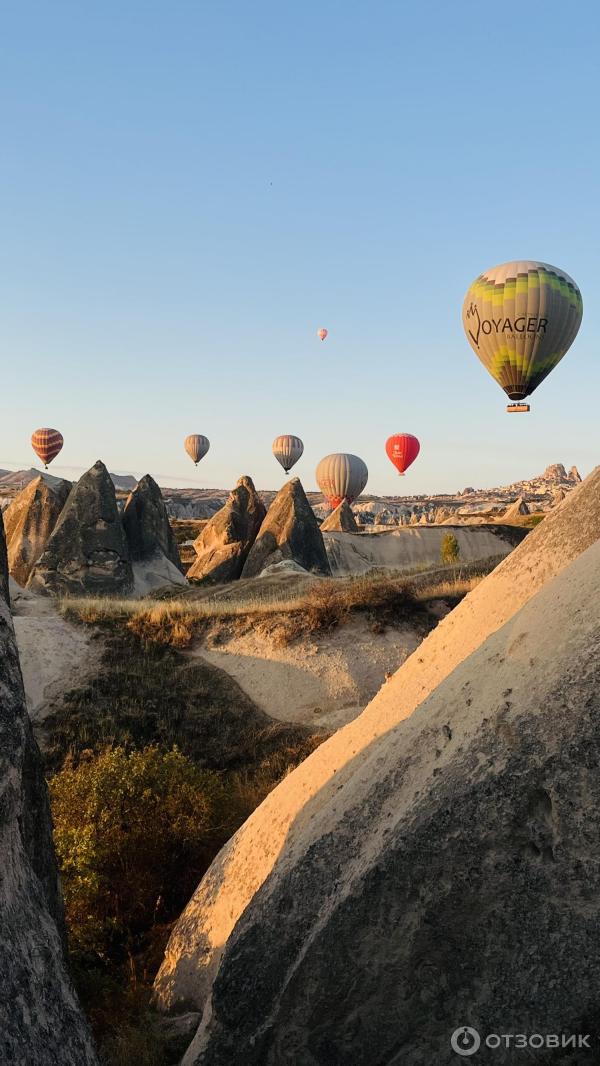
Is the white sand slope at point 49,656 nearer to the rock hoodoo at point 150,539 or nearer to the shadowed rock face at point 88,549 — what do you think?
the shadowed rock face at point 88,549

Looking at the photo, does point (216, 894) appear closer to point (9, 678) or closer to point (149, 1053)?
point (149, 1053)

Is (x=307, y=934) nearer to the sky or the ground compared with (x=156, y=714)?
nearer to the sky

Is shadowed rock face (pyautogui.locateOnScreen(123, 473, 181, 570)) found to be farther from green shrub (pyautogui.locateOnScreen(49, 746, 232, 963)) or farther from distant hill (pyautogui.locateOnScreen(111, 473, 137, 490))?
distant hill (pyautogui.locateOnScreen(111, 473, 137, 490))

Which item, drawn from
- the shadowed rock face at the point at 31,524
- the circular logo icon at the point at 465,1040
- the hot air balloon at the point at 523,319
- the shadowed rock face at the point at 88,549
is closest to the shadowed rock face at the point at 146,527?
the shadowed rock face at the point at 88,549

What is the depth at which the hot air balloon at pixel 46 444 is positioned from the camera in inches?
2899

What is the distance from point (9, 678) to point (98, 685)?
12.5 m

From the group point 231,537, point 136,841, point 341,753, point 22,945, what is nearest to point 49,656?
point 136,841

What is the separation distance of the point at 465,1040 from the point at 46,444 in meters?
74.8

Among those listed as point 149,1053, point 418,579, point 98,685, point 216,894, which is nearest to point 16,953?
point 149,1053

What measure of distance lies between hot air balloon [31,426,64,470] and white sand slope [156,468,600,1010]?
7109 cm

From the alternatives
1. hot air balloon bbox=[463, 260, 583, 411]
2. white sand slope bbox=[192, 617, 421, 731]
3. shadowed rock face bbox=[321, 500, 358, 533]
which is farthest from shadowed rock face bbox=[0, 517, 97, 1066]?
shadowed rock face bbox=[321, 500, 358, 533]

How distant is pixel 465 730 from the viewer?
411cm

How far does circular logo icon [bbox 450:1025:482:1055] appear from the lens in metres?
3.54

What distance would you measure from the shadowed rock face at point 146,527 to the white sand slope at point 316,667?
14566 mm
